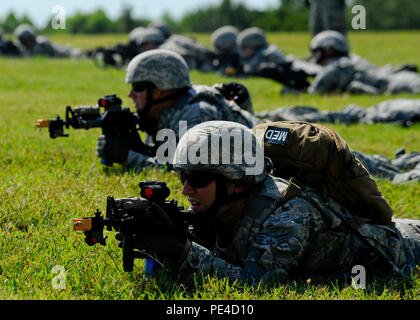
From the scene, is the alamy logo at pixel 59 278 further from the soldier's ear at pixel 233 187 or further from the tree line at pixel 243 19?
the tree line at pixel 243 19

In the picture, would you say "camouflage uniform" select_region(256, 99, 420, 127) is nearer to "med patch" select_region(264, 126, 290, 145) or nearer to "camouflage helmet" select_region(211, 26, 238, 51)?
"med patch" select_region(264, 126, 290, 145)

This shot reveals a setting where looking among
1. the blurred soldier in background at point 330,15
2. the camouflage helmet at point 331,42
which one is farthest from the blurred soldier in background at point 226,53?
the camouflage helmet at point 331,42

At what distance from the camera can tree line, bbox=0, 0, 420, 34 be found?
75750mm

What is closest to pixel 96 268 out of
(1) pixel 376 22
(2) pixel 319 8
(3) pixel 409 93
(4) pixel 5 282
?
(4) pixel 5 282

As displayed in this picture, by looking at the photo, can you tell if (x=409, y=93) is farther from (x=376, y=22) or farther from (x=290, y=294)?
(x=376, y=22)

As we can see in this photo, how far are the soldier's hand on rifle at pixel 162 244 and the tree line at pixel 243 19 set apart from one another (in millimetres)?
69333

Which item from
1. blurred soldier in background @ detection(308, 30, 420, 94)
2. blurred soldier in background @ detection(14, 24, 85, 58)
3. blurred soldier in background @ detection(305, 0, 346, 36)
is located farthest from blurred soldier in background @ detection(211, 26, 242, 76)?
blurred soldier in background @ detection(14, 24, 85, 58)

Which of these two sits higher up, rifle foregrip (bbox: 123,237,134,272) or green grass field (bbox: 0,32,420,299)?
rifle foregrip (bbox: 123,237,134,272)

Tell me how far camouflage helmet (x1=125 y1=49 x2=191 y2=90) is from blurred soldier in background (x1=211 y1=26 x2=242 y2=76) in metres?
12.2

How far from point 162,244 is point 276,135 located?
3.40 ft

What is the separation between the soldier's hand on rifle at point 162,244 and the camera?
10.8ft

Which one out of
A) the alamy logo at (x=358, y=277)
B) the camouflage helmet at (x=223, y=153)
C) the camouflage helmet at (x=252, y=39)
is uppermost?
the camouflage helmet at (x=223, y=153)

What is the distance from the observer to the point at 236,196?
3.60 metres

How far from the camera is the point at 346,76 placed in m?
14.5
